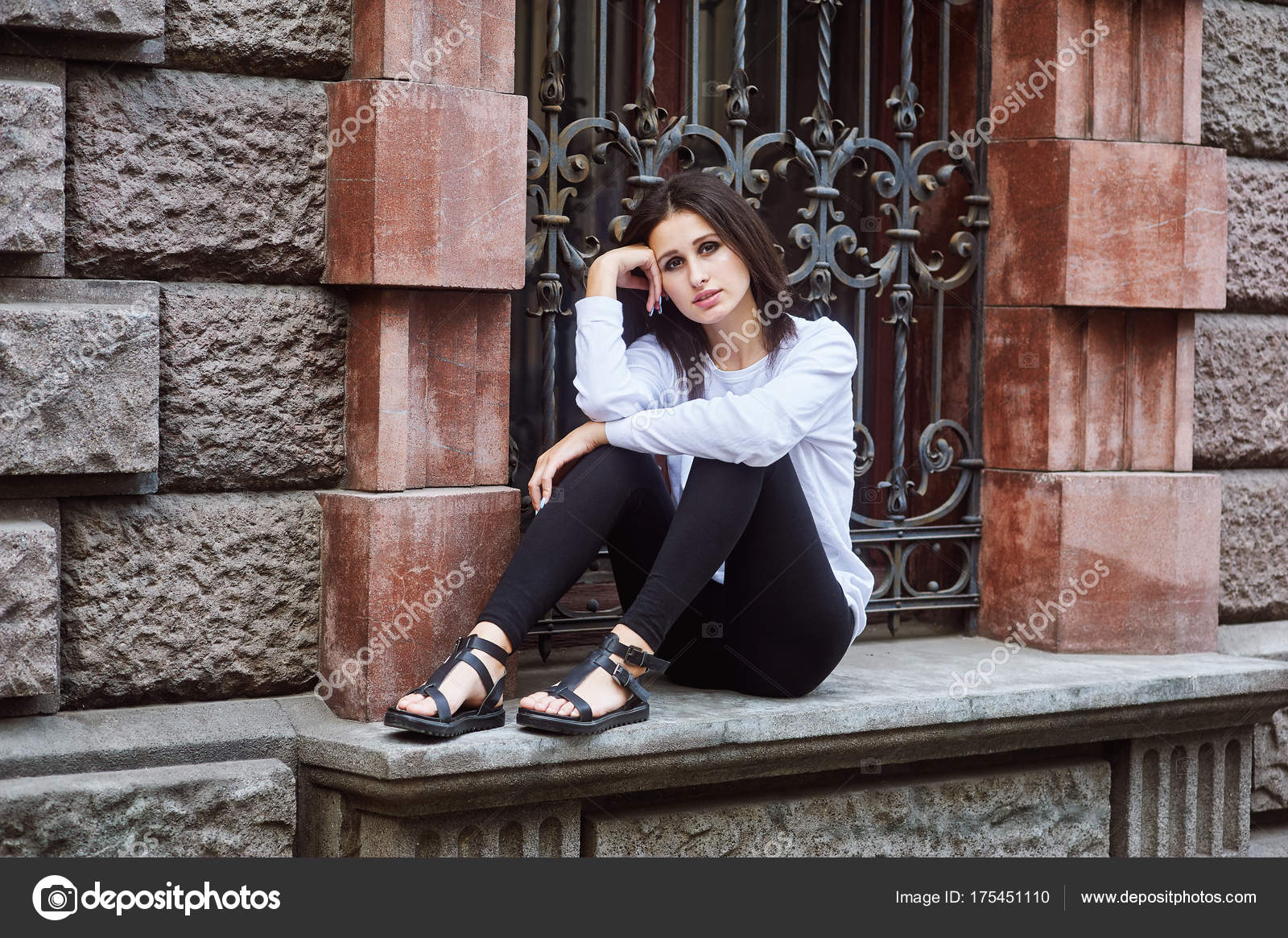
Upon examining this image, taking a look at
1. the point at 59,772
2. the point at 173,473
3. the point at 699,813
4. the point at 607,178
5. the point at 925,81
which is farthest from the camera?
the point at 925,81

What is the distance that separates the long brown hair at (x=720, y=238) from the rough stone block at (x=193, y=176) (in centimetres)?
77

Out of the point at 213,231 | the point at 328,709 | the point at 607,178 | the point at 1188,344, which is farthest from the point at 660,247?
the point at 1188,344

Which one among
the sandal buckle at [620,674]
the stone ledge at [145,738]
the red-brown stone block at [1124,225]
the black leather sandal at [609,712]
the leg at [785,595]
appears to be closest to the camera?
the stone ledge at [145,738]

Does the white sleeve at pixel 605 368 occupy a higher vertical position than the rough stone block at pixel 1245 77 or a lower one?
lower

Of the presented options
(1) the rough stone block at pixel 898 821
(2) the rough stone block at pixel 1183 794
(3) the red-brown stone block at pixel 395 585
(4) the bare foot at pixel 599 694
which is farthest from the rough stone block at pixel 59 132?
(2) the rough stone block at pixel 1183 794

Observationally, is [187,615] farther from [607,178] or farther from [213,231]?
[607,178]

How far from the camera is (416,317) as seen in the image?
10.2 ft

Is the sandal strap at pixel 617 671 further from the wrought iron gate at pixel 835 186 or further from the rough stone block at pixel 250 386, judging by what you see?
the rough stone block at pixel 250 386

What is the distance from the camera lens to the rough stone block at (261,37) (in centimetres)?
294

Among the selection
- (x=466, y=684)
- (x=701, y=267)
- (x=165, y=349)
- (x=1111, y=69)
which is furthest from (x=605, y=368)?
(x=1111, y=69)

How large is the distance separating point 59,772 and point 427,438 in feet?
3.23

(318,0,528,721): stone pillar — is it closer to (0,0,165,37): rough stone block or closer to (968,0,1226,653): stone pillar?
(0,0,165,37): rough stone block

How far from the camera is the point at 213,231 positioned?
2.99 metres
